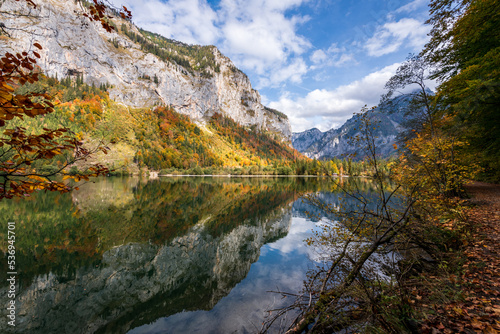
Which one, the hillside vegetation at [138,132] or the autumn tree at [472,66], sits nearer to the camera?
the autumn tree at [472,66]

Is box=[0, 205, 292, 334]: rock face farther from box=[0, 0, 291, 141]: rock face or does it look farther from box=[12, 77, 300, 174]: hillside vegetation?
box=[0, 0, 291, 141]: rock face

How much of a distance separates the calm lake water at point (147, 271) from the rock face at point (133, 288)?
1.6 inches

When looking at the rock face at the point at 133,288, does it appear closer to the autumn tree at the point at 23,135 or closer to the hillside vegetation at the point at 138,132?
the autumn tree at the point at 23,135

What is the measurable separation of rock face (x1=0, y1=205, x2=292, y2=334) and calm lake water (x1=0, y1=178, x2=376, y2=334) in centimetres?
4

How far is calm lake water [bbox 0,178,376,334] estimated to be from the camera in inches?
316

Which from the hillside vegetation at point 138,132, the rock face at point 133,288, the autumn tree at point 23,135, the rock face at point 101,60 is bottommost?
the rock face at point 133,288

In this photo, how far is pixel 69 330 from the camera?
7387 mm

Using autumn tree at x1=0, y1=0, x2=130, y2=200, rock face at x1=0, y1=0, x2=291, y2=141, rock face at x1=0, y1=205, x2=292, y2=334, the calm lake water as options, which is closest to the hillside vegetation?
rock face at x1=0, y1=0, x2=291, y2=141

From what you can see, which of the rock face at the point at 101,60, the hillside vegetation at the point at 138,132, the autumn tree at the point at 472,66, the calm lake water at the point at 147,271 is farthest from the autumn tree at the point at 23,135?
the rock face at the point at 101,60

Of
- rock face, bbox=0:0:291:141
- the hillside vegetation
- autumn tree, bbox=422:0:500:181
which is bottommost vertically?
autumn tree, bbox=422:0:500:181

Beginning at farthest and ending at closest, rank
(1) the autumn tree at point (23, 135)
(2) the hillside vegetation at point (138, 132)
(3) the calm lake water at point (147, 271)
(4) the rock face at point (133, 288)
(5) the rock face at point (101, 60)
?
(5) the rock face at point (101, 60) < (2) the hillside vegetation at point (138, 132) < (3) the calm lake water at point (147, 271) < (4) the rock face at point (133, 288) < (1) the autumn tree at point (23, 135)

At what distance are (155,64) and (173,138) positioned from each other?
7994 centimetres

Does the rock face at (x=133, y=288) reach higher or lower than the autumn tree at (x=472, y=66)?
lower

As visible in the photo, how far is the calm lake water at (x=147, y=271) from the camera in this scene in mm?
8023
